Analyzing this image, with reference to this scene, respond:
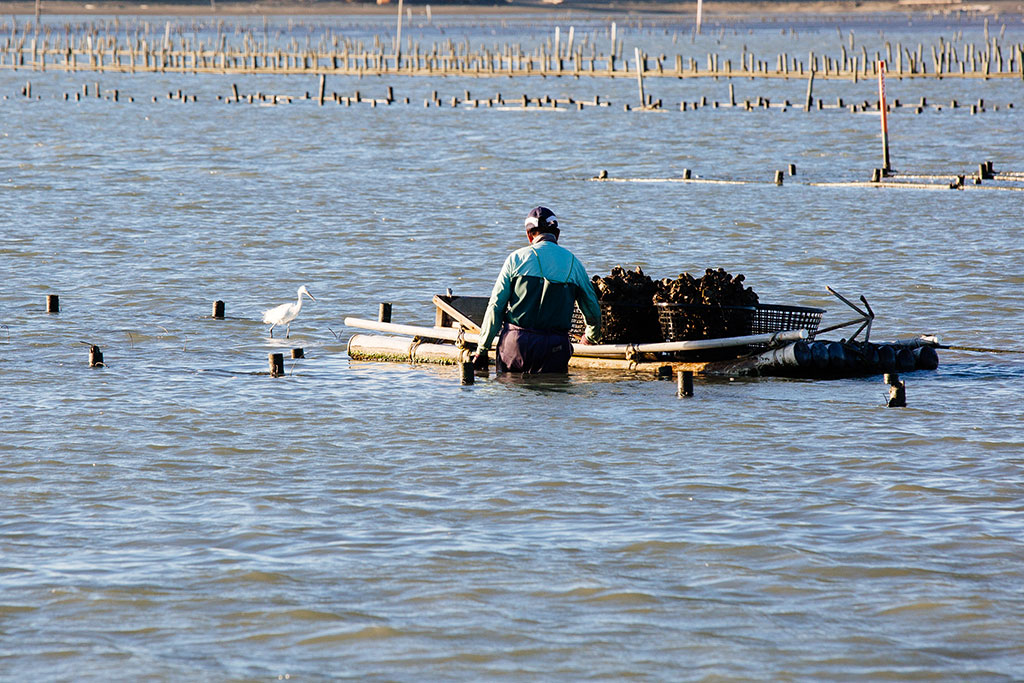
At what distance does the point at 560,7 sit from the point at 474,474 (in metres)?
184

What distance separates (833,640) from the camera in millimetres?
7523

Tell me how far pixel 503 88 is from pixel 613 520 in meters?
68.5

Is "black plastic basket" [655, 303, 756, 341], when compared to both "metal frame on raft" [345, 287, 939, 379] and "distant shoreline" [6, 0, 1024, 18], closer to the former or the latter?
"metal frame on raft" [345, 287, 939, 379]

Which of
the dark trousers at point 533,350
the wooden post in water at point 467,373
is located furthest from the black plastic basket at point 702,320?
the wooden post in water at point 467,373

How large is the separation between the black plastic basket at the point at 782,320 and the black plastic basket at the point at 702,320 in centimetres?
11

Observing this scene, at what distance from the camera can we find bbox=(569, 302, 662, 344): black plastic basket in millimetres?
13977

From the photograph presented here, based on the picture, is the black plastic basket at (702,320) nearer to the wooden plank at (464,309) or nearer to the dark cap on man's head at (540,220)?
the dark cap on man's head at (540,220)

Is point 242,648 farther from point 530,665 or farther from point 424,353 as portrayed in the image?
point 424,353

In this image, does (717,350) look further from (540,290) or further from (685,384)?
(540,290)

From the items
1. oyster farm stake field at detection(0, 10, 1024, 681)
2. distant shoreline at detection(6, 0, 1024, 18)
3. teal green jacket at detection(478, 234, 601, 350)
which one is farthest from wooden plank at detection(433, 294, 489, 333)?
distant shoreline at detection(6, 0, 1024, 18)

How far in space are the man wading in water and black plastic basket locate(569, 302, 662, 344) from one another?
51 centimetres

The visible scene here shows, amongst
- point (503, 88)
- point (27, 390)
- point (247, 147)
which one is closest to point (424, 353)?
point (27, 390)

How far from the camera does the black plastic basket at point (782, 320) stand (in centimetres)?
1369

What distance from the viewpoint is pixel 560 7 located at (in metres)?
188
